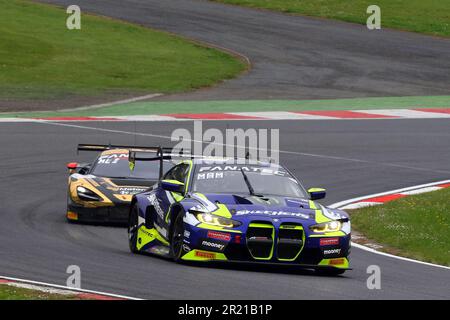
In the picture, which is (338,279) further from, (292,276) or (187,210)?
(187,210)

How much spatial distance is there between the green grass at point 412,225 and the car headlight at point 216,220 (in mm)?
3955

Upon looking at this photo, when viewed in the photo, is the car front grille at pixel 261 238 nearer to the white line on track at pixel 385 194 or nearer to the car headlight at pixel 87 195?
the white line on track at pixel 385 194

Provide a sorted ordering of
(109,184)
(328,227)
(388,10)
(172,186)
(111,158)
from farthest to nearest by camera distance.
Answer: (388,10) → (111,158) → (109,184) → (172,186) → (328,227)

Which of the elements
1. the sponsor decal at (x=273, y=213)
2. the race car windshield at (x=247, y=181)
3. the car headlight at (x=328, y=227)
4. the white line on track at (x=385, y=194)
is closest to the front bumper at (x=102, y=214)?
the white line on track at (x=385, y=194)

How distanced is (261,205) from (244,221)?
493mm

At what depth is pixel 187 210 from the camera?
14062 mm

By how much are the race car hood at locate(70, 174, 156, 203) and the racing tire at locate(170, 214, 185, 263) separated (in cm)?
494

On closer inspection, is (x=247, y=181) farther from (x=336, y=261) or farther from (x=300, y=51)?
(x=300, y=51)

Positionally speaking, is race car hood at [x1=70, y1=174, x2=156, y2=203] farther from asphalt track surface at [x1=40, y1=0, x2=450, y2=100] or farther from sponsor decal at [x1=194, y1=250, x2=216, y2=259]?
asphalt track surface at [x1=40, y1=0, x2=450, y2=100]

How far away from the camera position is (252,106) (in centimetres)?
3456

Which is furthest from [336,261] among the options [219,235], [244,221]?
[219,235]
